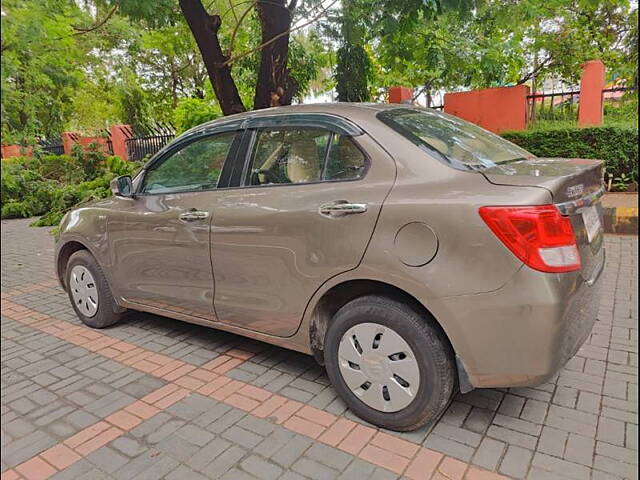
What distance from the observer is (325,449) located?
239cm

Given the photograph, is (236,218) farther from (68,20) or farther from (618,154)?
(618,154)

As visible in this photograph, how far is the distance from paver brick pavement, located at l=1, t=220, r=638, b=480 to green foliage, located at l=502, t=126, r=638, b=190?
5.11 meters

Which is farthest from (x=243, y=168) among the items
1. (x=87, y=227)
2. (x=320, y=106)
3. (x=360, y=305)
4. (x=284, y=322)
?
(x=87, y=227)

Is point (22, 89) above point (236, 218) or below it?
above

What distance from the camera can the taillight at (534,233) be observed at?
2039 millimetres

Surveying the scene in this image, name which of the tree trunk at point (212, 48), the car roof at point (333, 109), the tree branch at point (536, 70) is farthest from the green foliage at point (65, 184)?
the tree branch at point (536, 70)

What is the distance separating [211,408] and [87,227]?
81.6 inches

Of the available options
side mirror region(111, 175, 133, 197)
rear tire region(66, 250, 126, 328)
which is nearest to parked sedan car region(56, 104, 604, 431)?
side mirror region(111, 175, 133, 197)

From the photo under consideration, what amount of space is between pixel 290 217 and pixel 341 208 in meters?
0.35

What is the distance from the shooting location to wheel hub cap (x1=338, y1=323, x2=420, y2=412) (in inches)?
94.1

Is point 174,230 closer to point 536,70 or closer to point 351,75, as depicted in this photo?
point 351,75

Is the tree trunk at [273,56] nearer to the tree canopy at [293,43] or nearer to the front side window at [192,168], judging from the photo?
the tree canopy at [293,43]

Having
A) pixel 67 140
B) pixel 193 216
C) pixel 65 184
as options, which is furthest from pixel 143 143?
pixel 193 216

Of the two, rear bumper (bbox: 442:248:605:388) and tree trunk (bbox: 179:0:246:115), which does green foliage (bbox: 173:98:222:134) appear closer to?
tree trunk (bbox: 179:0:246:115)
